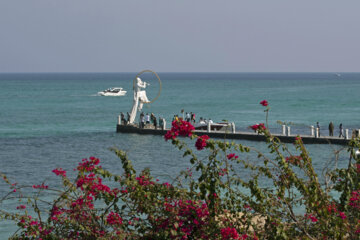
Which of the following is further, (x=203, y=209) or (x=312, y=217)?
(x=312, y=217)

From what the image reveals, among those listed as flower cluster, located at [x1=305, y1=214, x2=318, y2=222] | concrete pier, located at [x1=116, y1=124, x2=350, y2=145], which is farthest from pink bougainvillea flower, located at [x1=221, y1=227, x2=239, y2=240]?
concrete pier, located at [x1=116, y1=124, x2=350, y2=145]

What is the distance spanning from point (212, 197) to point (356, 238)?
227 centimetres

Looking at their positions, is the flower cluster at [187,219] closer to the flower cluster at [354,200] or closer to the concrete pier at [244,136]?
the flower cluster at [354,200]

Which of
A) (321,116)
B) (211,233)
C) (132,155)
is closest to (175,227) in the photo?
(211,233)

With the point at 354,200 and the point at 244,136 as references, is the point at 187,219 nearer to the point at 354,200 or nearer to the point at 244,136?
the point at 354,200

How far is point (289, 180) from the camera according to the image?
946 cm

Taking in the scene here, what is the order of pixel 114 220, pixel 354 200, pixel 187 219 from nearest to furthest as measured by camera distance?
pixel 187 219, pixel 114 220, pixel 354 200

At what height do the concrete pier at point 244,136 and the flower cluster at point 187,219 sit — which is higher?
the flower cluster at point 187,219

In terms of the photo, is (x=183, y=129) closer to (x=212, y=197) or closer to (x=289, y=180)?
(x=212, y=197)

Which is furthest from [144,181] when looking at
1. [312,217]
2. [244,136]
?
[244,136]

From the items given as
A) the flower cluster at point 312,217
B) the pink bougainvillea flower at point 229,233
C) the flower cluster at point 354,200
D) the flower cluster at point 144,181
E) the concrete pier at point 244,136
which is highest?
the flower cluster at point 144,181

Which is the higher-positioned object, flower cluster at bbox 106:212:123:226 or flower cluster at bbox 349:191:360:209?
flower cluster at bbox 349:191:360:209

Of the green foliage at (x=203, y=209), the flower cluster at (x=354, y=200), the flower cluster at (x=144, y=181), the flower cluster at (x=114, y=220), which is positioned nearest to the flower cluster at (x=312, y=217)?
the green foliage at (x=203, y=209)

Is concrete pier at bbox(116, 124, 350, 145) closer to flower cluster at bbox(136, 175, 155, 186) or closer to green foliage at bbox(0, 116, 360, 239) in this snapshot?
green foliage at bbox(0, 116, 360, 239)
